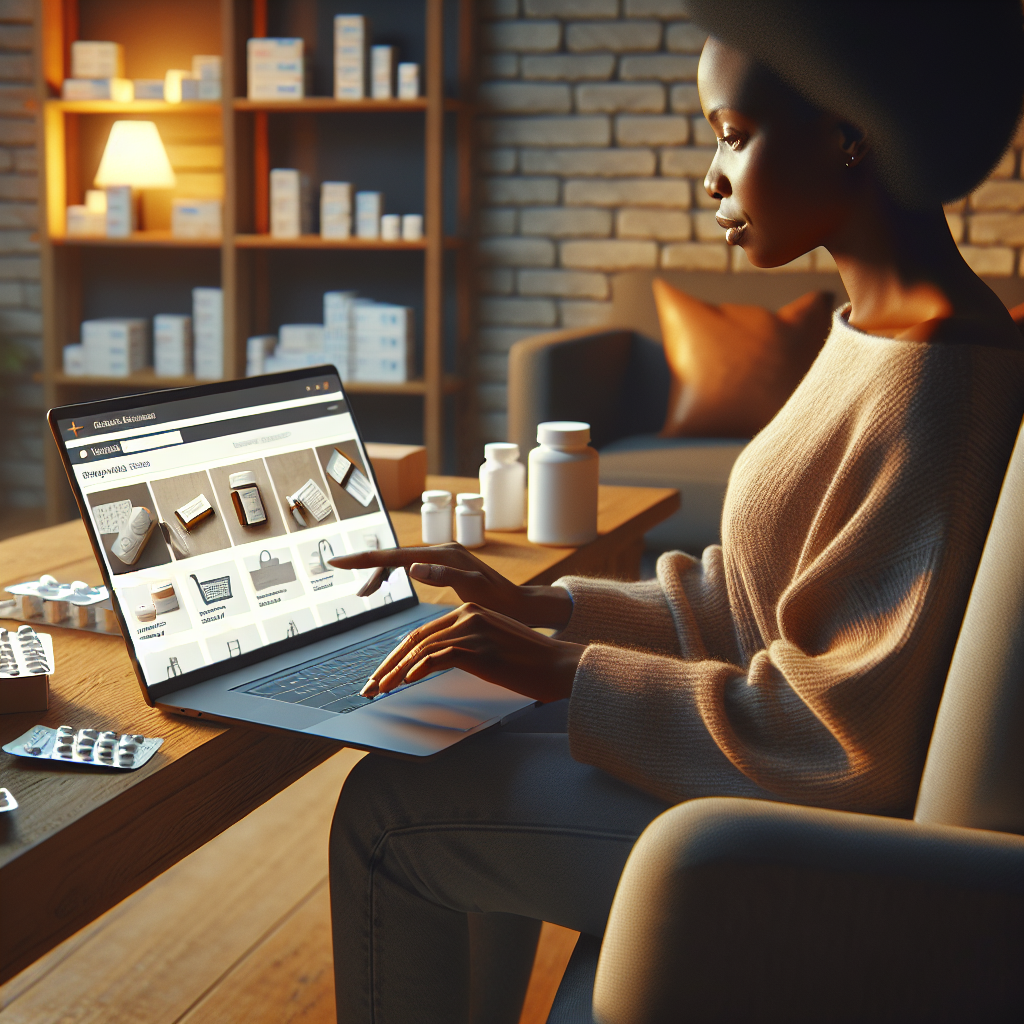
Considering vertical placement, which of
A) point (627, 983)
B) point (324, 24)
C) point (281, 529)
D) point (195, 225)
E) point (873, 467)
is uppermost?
point (324, 24)

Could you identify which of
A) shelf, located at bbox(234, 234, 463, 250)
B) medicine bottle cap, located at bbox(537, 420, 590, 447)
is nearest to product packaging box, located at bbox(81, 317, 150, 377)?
shelf, located at bbox(234, 234, 463, 250)

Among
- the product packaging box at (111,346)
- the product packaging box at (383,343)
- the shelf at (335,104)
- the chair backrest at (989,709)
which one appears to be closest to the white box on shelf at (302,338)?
the product packaging box at (383,343)

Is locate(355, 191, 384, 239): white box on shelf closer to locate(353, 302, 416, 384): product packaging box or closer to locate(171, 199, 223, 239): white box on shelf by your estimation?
locate(353, 302, 416, 384): product packaging box

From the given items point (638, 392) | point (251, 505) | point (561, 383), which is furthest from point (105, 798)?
point (638, 392)

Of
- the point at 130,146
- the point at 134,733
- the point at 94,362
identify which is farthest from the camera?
the point at 94,362

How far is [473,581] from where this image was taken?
1052mm

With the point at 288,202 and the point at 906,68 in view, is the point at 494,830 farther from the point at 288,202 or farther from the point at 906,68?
the point at 288,202

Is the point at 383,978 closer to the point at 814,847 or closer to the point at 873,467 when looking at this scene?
the point at 814,847

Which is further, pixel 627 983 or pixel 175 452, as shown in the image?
pixel 175 452

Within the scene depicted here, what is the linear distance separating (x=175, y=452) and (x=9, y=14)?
3.70 m

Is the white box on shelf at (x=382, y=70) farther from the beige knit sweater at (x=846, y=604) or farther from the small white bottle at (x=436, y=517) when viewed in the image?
the beige knit sweater at (x=846, y=604)

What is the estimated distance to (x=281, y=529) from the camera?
1056mm

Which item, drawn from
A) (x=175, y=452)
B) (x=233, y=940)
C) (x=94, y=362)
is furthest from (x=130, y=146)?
(x=175, y=452)

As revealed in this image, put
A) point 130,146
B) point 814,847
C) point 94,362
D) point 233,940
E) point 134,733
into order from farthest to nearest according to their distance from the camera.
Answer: point 94,362 → point 130,146 → point 233,940 → point 134,733 → point 814,847
